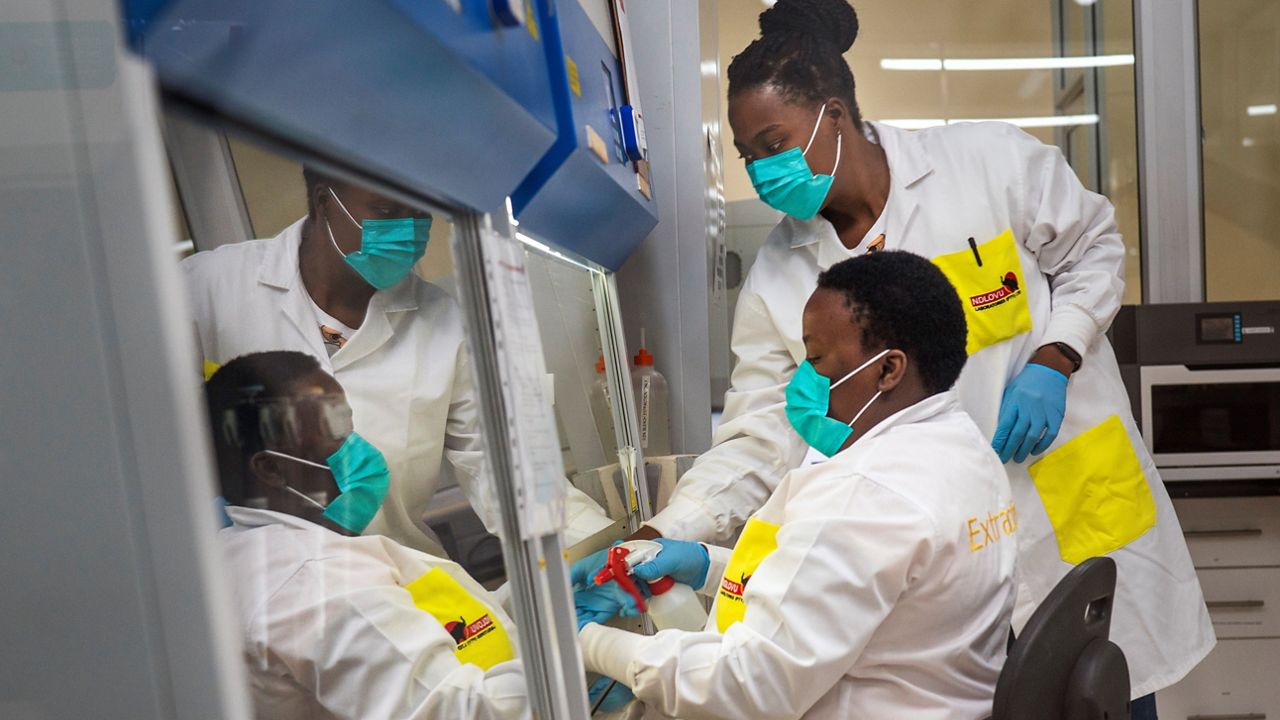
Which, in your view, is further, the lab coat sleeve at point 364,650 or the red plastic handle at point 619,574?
the red plastic handle at point 619,574

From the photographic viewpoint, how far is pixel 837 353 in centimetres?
145

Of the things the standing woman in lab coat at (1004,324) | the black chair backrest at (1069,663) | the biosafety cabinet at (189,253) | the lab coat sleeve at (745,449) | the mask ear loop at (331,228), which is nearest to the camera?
the biosafety cabinet at (189,253)

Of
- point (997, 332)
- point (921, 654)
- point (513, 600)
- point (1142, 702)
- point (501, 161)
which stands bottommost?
point (1142, 702)

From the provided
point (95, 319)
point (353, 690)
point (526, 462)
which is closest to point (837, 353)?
point (526, 462)

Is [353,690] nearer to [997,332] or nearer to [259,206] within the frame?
[259,206]

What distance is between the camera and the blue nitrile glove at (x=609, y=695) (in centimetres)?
130

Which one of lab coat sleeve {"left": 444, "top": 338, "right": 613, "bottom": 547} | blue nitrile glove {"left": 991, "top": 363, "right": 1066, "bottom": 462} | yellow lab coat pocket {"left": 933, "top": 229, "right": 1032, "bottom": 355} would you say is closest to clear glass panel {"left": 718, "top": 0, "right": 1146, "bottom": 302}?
yellow lab coat pocket {"left": 933, "top": 229, "right": 1032, "bottom": 355}

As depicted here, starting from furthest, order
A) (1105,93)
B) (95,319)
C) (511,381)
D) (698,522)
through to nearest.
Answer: (1105,93) < (698,522) < (511,381) < (95,319)

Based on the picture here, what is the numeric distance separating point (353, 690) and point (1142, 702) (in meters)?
1.69

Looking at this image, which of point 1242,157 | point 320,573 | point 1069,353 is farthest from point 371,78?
point 1242,157

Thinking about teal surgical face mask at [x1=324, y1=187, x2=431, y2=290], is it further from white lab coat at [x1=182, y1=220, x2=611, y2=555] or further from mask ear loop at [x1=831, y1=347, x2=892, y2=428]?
mask ear loop at [x1=831, y1=347, x2=892, y2=428]

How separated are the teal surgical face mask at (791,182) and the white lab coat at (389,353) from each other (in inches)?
44.6

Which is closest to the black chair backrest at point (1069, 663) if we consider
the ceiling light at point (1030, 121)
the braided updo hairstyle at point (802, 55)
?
the braided updo hairstyle at point (802, 55)

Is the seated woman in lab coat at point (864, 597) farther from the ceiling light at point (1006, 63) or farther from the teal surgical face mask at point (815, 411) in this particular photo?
the ceiling light at point (1006, 63)
